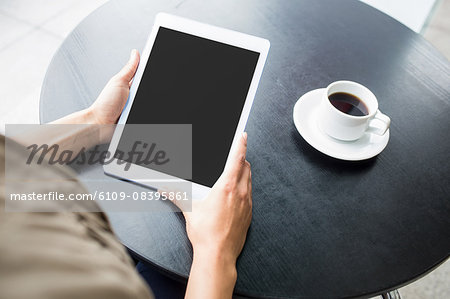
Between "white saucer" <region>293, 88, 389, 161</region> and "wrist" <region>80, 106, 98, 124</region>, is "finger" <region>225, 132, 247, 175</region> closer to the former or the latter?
"white saucer" <region>293, 88, 389, 161</region>

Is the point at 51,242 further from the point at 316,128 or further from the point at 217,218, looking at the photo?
the point at 316,128

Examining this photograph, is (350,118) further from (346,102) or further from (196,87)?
(196,87)

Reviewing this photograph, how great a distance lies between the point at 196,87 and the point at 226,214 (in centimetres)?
26

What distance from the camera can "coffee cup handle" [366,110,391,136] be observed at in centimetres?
77

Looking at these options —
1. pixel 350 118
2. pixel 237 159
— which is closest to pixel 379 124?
pixel 350 118

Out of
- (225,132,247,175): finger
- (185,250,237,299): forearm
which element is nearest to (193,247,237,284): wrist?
(185,250,237,299): forearm

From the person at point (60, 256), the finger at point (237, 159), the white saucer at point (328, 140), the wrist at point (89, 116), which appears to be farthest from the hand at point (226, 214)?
the person at point (60, 256)

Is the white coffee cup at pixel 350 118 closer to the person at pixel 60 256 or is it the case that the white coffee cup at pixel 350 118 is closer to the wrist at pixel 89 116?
the wrist at pixel 89 116

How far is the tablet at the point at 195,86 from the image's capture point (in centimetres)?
76

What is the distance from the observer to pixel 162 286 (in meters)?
0.79

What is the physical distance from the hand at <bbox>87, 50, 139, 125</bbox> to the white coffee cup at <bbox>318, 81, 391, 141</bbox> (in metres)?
0.40

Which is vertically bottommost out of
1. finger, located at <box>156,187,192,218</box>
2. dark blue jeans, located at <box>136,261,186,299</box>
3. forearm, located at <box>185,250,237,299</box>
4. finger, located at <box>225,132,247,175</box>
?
dark blue jeans, located at <box>136,261,186,299</box>

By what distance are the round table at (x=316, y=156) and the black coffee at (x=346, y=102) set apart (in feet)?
0.32

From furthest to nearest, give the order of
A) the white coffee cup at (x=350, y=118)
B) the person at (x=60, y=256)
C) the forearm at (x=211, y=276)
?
the white coffee cup at (x=350, y=118) → the forearm at (x=211, y=276) → the person at (x=60, y=256)
